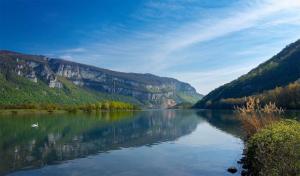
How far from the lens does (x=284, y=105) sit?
184375 mm

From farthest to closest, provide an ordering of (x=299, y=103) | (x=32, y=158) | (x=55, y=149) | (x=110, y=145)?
(x=299, y=103)
(x=110, y=145)
(x=55, y=149)
(x=32, y=158)

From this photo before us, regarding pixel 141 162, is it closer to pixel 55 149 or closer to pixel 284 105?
pixel 55 149

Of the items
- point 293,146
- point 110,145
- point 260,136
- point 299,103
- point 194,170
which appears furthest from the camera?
point 299,103

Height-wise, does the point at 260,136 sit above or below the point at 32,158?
above

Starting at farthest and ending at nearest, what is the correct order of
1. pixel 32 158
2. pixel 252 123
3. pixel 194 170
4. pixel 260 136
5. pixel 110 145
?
pixel 110 145 → pixel 32 158 → pixel 194 170 → pixel 252 123 → pixel 260 136

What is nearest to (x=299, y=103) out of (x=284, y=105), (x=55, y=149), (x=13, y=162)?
(x=284, y=105)

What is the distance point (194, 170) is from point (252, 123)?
9.05 m

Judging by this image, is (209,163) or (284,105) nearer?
(209,163)

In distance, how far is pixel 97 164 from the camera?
47.3 metres

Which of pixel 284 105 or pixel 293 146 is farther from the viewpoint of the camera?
pixel 284 105

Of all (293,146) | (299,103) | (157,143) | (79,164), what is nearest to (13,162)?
(79,164)

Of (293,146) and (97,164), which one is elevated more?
(293,146)

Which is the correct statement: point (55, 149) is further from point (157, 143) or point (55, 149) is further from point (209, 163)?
point (209, 163)

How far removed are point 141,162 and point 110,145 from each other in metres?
21.1
